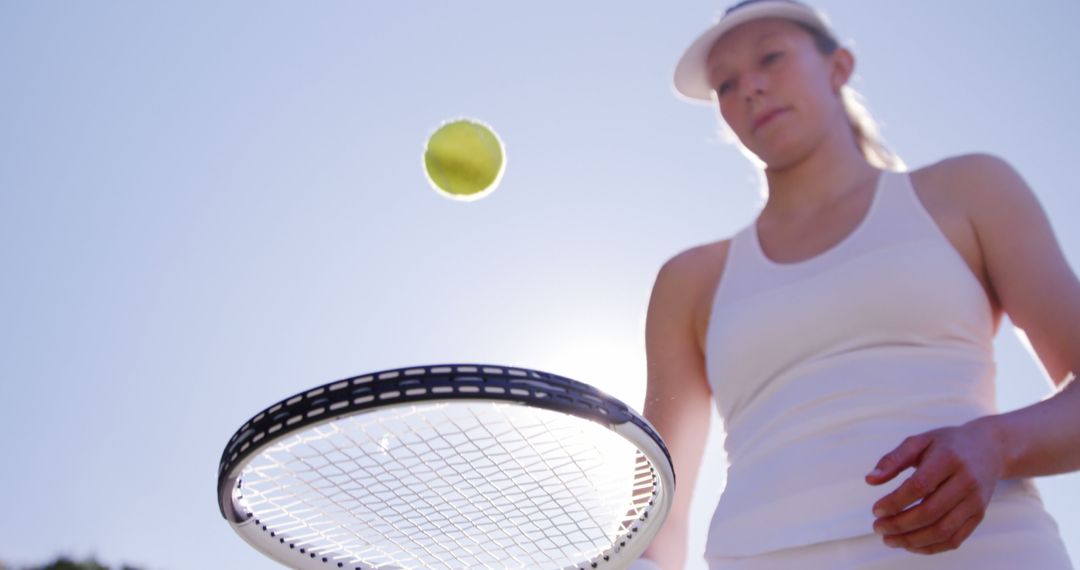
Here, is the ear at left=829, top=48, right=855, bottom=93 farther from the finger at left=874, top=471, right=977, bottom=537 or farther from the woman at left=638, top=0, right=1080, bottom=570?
the finger at left=874, top=471, right=977, bottom=537

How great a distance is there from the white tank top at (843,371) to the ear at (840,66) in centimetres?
43

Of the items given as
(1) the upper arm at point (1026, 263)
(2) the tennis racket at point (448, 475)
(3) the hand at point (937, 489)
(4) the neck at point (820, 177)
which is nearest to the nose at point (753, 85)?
(4) the neck at point (820, 177)

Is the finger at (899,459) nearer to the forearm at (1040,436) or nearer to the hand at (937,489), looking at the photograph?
the hand at (937,489)

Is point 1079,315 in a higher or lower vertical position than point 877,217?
lower

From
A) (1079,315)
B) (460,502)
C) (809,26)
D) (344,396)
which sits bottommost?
(460,502)

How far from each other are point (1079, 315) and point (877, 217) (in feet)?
1.36

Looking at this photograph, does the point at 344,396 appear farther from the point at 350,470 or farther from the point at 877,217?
the point at 877,217

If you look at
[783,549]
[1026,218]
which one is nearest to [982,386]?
[1026,218]

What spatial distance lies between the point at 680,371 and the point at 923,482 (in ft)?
2.79

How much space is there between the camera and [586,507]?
1962 millimetres

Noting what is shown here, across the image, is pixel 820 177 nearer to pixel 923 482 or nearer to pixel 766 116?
pixel 766 116

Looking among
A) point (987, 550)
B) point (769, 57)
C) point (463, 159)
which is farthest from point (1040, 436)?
point (463, 159)

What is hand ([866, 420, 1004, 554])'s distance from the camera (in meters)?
1.41

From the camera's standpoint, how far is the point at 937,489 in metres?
1.42
